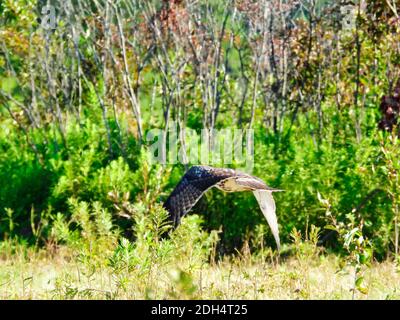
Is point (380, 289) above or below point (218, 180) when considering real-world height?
below

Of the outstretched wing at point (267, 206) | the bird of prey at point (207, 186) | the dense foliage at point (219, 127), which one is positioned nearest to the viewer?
the bird of prey at point (207, 186)

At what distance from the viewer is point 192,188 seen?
4.61m

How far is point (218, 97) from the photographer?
270 inches

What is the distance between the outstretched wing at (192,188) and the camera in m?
4.50

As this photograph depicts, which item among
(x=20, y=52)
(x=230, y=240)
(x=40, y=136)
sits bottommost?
(x=230, y=240)

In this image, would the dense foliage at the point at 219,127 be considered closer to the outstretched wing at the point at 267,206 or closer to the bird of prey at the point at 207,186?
the bird of prey at the point at 207,186

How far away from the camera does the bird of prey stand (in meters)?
4.41

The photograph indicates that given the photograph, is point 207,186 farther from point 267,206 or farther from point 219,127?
point 219,127

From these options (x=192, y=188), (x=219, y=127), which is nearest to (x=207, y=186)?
(x=192, y=188)

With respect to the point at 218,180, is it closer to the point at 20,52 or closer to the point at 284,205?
the point at 284,205

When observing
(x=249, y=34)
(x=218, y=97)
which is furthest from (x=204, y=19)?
(x=218, y=97)

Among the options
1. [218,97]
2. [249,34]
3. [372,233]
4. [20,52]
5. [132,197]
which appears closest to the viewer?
[372,233]

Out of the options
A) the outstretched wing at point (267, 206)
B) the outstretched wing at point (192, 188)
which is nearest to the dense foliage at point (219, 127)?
the outstretched wing at point (192, 188)

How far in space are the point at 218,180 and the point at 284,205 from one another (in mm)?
1637
